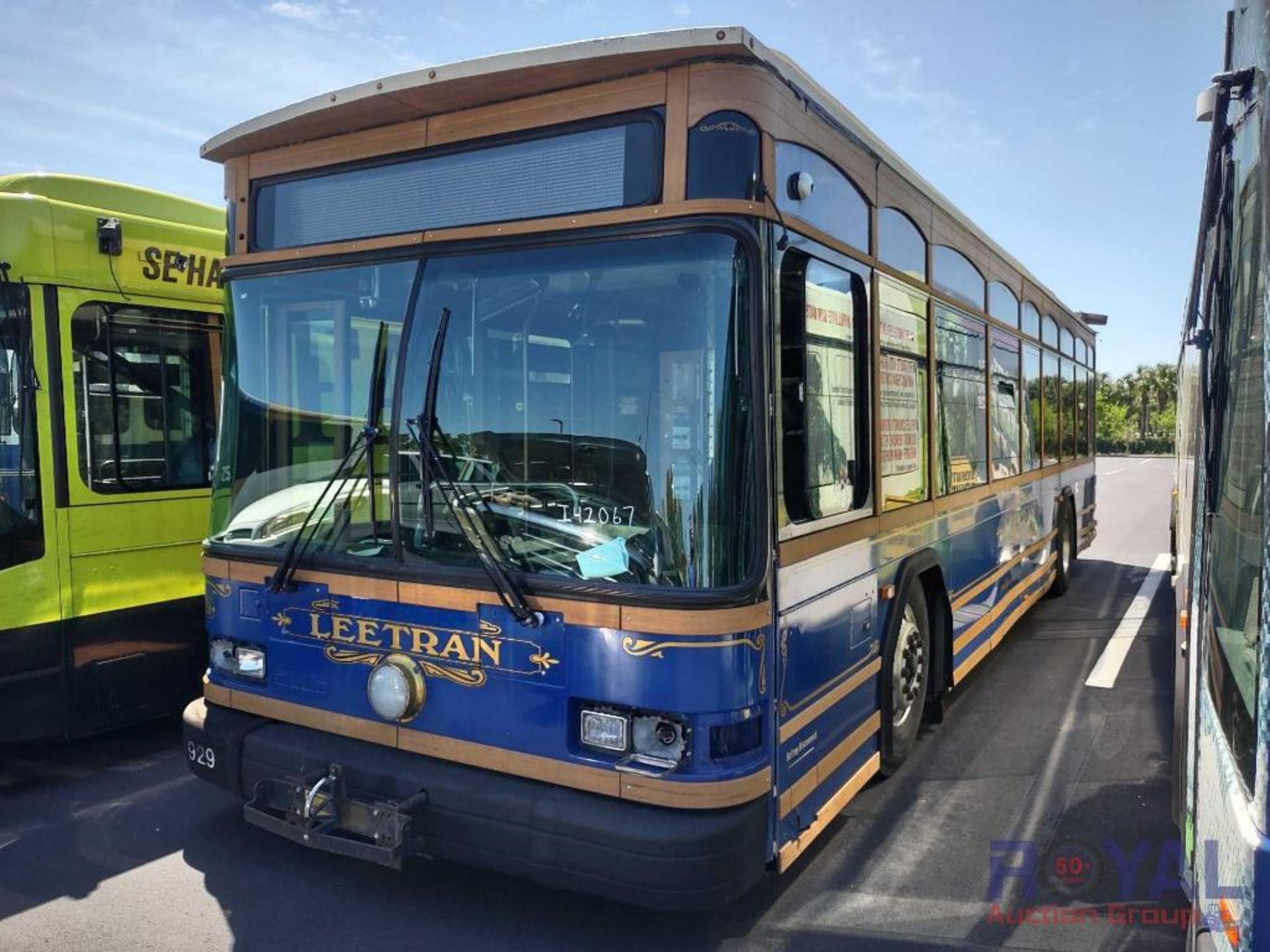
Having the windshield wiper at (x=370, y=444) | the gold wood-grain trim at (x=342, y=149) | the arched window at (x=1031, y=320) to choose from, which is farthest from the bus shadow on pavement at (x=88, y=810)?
the arched window at (x=1031, y=320)

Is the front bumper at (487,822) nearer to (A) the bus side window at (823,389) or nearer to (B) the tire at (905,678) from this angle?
(A) the bus side window at (823,389)

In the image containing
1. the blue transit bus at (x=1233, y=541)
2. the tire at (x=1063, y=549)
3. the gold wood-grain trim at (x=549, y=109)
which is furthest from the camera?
the tire at (x=1063, y=549)

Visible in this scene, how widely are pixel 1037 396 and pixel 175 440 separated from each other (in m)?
6.65

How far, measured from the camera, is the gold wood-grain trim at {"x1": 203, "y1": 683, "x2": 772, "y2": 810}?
3.02m

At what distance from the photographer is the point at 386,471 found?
3.50 metres

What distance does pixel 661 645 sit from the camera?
301 cm

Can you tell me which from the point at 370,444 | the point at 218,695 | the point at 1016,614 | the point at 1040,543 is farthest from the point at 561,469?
the point at 1040,543

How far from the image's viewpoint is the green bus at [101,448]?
189 inches

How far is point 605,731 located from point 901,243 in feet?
8.88

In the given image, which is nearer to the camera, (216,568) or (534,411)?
(534,411)

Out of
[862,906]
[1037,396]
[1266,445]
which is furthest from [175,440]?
[1037,396]

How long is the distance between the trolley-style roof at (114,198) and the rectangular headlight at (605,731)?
13.2ft

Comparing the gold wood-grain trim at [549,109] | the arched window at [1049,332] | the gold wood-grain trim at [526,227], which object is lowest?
the gold wood-grain trim at [526,227]

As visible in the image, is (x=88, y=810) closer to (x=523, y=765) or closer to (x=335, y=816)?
(x=335, y=816)
